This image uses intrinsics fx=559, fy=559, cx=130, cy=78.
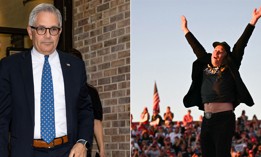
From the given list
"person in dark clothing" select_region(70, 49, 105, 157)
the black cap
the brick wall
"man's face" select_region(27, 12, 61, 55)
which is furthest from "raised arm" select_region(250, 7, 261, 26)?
"man's face" select_region(27, 12, 61, 55)

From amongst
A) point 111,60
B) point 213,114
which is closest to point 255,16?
point 213,114

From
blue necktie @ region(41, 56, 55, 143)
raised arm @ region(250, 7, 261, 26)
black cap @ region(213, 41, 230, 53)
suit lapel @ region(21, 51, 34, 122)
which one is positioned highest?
raised arm @ region(250, 7, 261, 26)

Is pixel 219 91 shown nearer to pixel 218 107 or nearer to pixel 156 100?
pixel 218 107

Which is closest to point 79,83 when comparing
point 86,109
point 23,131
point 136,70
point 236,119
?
point 86,109

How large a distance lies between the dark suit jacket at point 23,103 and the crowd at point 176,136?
2.18m

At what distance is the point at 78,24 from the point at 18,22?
72 centimetres

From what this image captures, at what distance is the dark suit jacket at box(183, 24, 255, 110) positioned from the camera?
14.7ft

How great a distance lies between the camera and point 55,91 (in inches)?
101

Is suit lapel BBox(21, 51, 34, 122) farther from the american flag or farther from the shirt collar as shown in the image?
the american flag

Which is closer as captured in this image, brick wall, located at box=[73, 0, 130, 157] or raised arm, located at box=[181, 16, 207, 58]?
raised arm, located at box=[181, 16, 207, 58]

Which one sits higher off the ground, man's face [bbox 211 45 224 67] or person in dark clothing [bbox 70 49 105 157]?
man's face [bbox 211 45 224 67]

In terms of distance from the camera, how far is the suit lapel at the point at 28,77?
250cm

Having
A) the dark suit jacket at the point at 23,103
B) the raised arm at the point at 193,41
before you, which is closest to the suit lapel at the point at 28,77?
the dark suit jacket at the point at 23,103

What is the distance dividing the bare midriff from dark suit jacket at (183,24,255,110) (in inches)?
2.0
